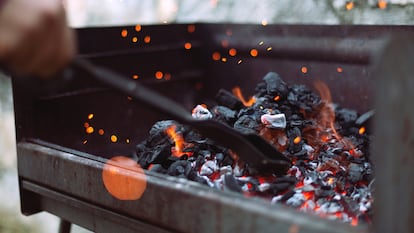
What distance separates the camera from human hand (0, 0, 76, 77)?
79 cm

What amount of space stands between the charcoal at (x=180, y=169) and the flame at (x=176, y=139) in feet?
0.47

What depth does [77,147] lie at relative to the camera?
1.83 m

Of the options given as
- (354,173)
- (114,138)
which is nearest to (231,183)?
(354,173)

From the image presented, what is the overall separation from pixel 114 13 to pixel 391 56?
2914mm

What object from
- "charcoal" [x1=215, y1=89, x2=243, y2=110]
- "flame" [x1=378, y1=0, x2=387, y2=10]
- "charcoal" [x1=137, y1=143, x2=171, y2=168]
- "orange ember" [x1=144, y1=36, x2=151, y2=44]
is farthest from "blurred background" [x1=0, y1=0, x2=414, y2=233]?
"charcoal" [x1=137, y1=143, x2=171, y2=168]

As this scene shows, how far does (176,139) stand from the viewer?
1.75 m

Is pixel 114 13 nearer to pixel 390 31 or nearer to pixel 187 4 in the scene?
pixel 187 4

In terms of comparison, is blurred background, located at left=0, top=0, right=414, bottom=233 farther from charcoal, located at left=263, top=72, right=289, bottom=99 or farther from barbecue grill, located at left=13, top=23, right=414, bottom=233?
charcoal, located at left=263, top=72, right=289, bottom=99

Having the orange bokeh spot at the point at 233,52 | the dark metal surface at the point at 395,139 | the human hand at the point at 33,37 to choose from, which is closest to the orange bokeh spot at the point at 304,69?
the orange bokeh spot at the point at 233,52

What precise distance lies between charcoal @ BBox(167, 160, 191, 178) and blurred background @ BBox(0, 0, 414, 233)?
1272 mm

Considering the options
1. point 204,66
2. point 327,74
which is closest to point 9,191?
point 204,66

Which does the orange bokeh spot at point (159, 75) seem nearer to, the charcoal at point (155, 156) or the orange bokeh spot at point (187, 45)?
the orange bokeh spot at point (187, 45)

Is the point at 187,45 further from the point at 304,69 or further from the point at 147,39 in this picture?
the point at 304,69

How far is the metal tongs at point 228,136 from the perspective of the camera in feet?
3.51
